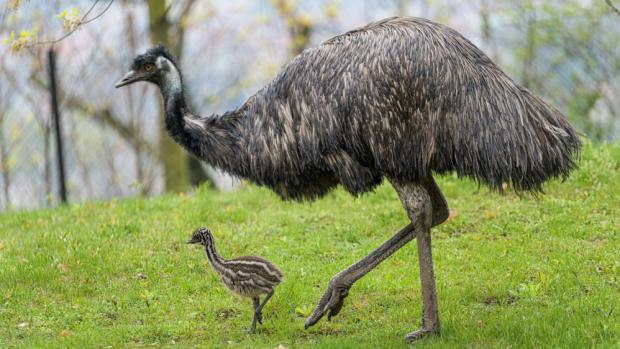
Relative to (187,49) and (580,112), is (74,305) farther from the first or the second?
(187,49)

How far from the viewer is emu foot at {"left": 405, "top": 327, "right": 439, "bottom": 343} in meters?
6.92

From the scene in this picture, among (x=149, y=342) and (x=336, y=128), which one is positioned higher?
(x=336, y=128)

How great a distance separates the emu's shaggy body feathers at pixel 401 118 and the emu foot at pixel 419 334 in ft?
3.37

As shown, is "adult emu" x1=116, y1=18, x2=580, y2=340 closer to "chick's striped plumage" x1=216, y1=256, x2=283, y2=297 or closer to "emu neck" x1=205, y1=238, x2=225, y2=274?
"chick's striped plumage" x1=216, y1=256, x2=283, y2=297

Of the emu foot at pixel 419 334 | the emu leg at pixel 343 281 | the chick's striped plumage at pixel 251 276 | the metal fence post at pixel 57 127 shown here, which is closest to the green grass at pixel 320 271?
the emu foot at pixel 419 334

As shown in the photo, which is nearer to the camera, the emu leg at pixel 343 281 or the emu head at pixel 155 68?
the emu leg at pixel 343 281

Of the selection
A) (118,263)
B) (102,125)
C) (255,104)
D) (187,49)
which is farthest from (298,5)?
(255,104)

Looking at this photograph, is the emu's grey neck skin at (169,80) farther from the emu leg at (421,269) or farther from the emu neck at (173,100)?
the emu leg at (421,269)

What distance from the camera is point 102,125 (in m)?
18.2

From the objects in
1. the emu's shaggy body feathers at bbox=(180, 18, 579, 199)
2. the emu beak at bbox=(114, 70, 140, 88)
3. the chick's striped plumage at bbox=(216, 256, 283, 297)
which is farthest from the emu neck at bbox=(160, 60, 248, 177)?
the chick's striped plumage at bbox=(216, 256, 283, 297)

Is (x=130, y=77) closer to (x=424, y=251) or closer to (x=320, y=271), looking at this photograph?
(x=320, y=271)

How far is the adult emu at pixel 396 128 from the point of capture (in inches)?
260

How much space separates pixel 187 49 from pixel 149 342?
49.4 ft

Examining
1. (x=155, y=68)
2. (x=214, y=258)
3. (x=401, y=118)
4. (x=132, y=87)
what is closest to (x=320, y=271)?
(x=214, y=258)
